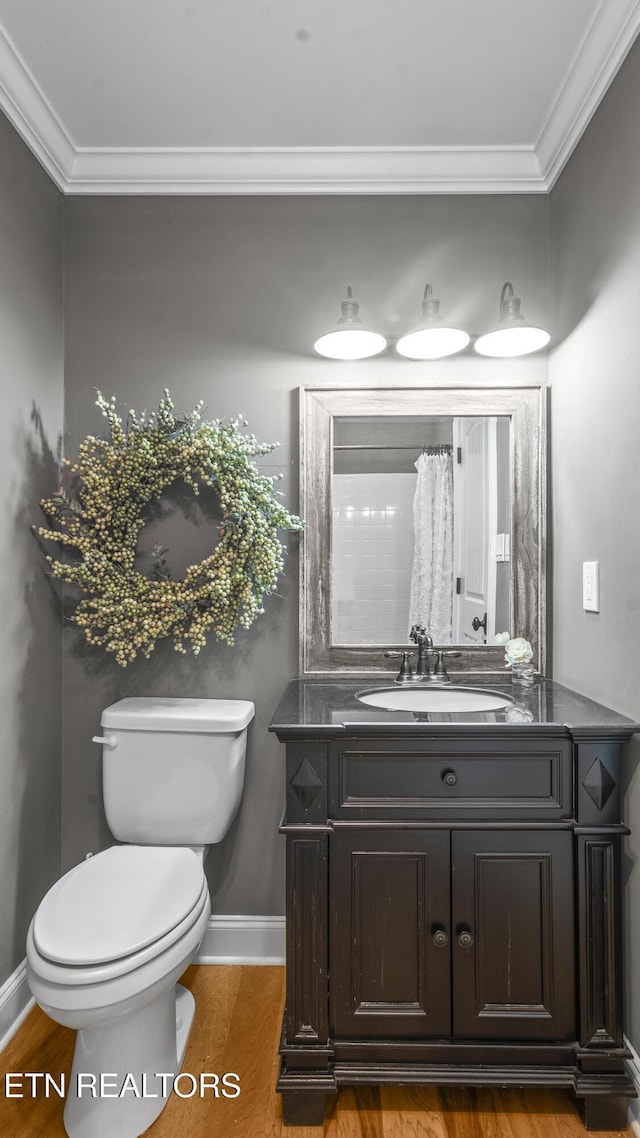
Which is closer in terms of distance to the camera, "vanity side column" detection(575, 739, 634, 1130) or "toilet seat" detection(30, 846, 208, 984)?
"toilet seat" detection(30, 846, 208, 984)

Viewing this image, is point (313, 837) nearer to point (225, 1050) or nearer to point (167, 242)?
point (225, 1050)

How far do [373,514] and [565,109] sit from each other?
1.24 metres

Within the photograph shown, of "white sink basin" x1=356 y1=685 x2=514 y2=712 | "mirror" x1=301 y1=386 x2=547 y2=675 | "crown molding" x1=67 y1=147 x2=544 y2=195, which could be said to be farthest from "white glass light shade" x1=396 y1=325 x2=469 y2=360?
"white sink basin" x1=356 y1=685 x2=514 y2=712

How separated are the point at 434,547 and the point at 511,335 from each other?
2.18 ft

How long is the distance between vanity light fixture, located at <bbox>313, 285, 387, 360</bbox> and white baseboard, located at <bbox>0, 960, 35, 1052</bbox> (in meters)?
2.01

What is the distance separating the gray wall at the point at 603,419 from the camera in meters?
1.54

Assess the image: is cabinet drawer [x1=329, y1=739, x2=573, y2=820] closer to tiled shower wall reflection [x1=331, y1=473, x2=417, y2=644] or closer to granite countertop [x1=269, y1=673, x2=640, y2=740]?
granite countertop [x1=269, y1=673, x2=640, y2=740]

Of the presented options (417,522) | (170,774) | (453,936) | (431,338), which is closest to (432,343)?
(431,338)

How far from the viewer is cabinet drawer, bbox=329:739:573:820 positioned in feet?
5.01

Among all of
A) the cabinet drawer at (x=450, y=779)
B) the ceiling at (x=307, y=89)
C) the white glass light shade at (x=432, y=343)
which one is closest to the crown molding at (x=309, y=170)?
the ceiling at (x=307, y=89)

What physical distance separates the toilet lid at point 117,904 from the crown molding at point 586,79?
7.33 feet

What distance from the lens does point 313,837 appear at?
1524 millimetres

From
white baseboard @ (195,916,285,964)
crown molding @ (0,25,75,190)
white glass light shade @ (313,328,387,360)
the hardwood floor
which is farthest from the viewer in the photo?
white baseboard @ (195,916,285,964)

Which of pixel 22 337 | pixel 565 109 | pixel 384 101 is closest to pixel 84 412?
pixel 22 337
